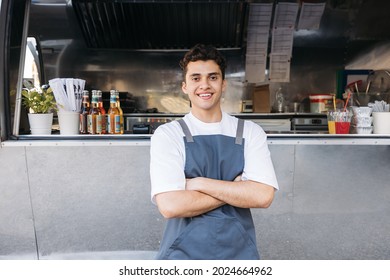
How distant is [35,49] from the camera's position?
523 cm

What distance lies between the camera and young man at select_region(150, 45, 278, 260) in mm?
1520

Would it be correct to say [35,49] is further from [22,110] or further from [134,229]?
[134,229]

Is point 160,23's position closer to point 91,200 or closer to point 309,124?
point 309,124

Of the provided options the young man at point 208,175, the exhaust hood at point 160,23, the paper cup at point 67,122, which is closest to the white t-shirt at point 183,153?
the young man at point 208,175

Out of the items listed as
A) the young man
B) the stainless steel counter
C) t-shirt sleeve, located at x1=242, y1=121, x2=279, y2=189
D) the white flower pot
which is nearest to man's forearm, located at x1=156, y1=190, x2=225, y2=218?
the young man

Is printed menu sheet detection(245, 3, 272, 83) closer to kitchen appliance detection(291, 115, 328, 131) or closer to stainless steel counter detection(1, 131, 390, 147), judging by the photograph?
kitchen appliance detection(291, 115, 328, 131)

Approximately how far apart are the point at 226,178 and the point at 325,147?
1329 millimetres

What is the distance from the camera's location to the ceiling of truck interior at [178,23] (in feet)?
16.7

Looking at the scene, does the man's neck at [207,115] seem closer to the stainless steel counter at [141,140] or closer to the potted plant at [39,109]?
the stainless steel counter at [141,140]

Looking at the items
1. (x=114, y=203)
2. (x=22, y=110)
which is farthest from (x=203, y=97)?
(x=22, y=110)

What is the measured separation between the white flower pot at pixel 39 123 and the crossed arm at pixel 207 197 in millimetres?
1490

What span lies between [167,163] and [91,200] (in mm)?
1362

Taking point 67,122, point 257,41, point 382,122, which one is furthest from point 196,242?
point 257,41

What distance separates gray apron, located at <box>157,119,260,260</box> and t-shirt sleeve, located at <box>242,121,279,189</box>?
2 centimetres
